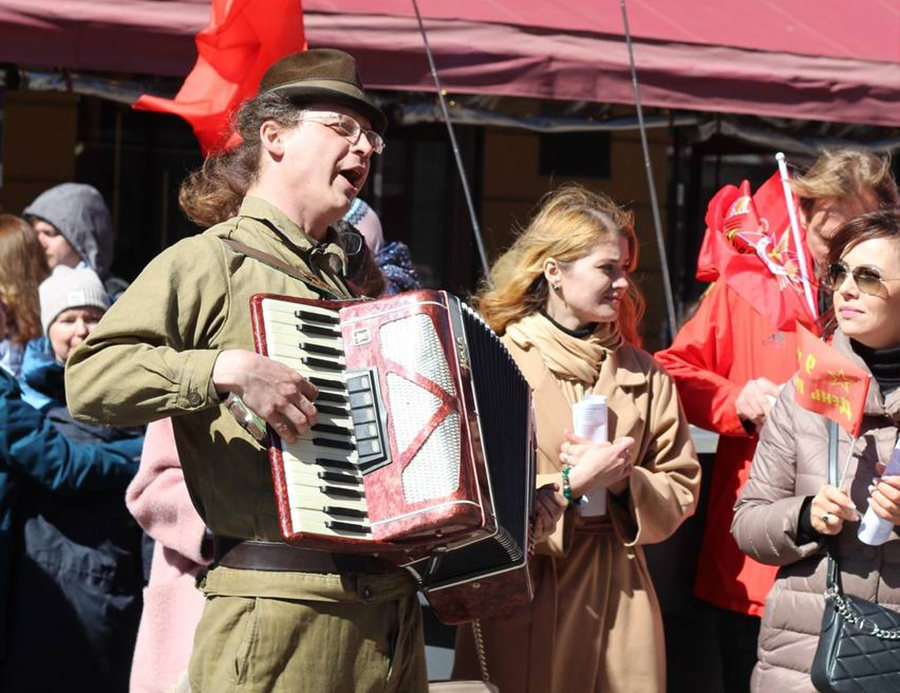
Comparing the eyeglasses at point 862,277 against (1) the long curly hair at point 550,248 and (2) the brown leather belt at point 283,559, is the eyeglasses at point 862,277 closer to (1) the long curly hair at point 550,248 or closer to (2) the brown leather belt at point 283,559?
(1) the long curly hair at point 550,248

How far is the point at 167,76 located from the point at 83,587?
297 cm

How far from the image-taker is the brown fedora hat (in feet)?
9.62

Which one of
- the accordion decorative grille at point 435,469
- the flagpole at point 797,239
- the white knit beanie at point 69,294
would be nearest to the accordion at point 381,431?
the accordion decorative grille at point 435,469

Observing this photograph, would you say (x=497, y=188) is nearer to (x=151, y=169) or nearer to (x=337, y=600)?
(x=151, y=169)

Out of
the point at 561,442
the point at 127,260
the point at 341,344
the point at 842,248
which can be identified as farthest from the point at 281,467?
the point at 127,260

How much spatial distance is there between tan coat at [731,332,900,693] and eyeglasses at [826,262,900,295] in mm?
144

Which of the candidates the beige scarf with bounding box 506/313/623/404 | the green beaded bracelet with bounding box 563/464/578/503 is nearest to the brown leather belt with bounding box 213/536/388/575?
the green beaded bracelet with bounding box 563/464/578/503

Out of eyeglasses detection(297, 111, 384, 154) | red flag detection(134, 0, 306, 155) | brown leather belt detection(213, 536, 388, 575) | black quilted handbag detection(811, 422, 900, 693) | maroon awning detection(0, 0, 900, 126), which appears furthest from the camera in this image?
maroon awning detection(0, 0, 900, 126)

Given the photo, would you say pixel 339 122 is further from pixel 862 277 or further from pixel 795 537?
pixel 795 537

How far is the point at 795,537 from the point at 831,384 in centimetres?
38

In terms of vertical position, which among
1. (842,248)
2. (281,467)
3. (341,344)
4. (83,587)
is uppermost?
(842,248)

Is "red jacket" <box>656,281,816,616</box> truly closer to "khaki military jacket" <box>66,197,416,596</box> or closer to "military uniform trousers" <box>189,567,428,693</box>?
"military uniform trousers" <box>189,567,428,693</box>

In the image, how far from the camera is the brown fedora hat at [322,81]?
293cm

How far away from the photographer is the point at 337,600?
8.96ft
